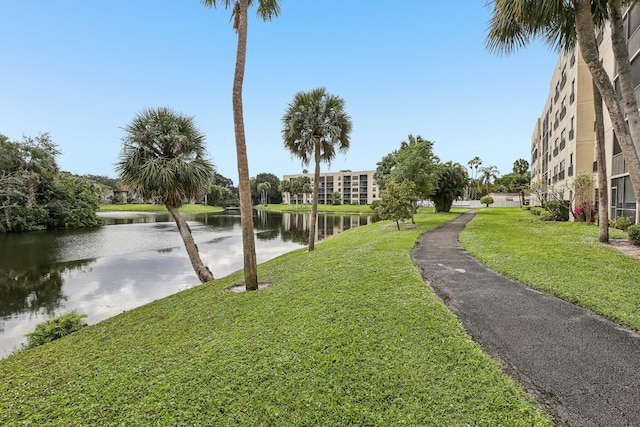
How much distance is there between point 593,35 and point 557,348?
23.7ft

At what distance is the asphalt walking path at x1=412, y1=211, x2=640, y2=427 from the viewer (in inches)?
130

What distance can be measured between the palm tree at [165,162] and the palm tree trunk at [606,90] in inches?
522

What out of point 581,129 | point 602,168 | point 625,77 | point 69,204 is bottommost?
point 69,204

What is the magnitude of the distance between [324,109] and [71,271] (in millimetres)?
15804

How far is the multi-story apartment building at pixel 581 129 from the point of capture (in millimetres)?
15395

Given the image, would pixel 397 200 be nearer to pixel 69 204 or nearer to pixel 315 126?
pixel 315 126

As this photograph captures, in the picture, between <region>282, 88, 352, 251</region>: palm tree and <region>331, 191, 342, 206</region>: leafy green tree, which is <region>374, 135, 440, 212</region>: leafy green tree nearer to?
<region>282, 88, 352, 251</region>: palm tree

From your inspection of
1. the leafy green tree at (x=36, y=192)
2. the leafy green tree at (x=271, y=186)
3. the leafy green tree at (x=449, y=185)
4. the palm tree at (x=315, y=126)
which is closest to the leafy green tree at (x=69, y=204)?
the leafy green tree at (x=36, y=192)

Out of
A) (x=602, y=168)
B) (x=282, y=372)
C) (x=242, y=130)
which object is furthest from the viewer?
(x=602, y=168)

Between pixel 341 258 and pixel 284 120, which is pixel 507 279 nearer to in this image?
pixel 341 258

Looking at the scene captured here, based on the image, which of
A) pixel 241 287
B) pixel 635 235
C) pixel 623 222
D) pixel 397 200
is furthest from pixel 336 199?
pixel 241 287

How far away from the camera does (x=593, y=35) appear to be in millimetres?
7059

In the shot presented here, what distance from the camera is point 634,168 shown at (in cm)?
659

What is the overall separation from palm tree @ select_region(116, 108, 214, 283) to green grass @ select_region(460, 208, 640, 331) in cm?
1176
